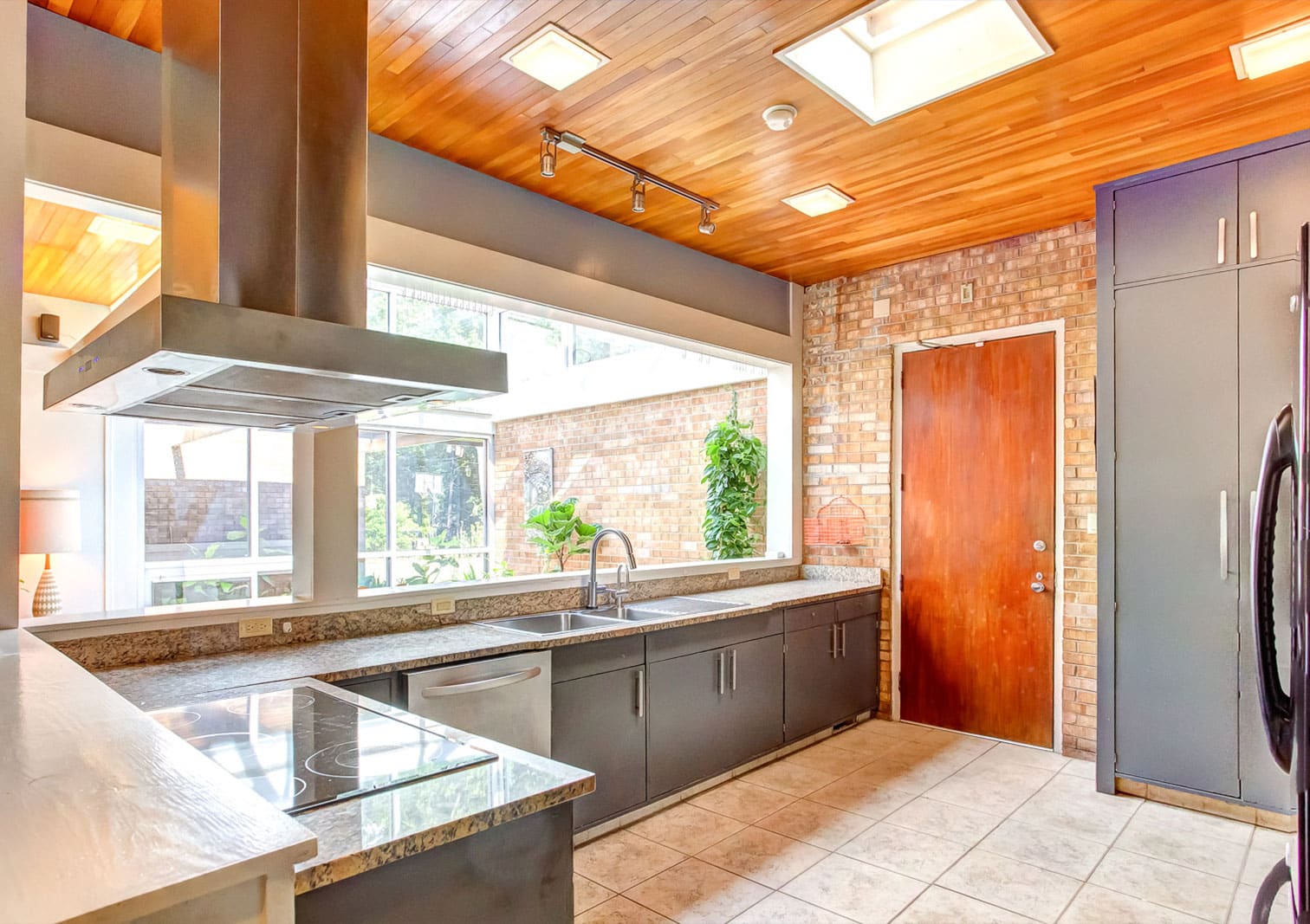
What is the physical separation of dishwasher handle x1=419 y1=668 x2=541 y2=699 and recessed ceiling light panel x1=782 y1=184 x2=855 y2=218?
8.26 feet

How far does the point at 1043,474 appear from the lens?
4133 mm

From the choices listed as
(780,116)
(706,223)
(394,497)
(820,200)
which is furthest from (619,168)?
(394,497)

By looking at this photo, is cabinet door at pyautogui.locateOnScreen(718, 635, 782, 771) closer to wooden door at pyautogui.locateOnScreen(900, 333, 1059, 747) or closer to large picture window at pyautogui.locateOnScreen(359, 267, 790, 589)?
wooden door at pyautogui.locateOnScreen(900, 333, 1059, 747)

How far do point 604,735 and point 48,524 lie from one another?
291cm

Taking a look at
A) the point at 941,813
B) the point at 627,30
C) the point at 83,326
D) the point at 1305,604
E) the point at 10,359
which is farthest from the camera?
the point at 83,326

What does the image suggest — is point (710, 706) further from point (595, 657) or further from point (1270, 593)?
point (1270, 593)

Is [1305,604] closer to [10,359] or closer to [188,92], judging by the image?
[188,92]

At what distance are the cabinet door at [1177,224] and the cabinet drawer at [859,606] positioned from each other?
2.21m

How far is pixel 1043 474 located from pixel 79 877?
174 inches

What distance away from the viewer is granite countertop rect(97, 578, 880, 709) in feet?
6.98

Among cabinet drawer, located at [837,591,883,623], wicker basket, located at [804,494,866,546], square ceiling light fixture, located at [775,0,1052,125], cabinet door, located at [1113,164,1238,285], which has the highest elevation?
square ceiling light fixture, located at [775,0,1052,125]

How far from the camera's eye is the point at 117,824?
0.69 metres

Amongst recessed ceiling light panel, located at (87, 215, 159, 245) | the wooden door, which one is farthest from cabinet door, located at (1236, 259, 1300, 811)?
recessed ceiling light panel, located at (87, 215, 159, 245)

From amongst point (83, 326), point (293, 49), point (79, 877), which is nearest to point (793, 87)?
point (293, 49)
